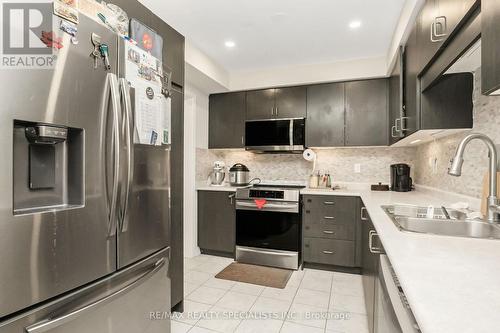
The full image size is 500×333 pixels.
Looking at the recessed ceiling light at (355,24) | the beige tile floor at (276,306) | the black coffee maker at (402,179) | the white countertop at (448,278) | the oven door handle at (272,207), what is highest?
the recessed ceiling light at (355,24)

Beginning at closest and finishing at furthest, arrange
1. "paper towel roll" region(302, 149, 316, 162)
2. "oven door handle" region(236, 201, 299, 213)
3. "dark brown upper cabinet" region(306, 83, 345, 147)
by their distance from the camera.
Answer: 1. "oven door handle" region(236, 201, 299, 213)
2. "dark brown upper cabinet" region(306, 83, 345, 147)
3. "paper towel roll" region(302, 149, 316, 162)

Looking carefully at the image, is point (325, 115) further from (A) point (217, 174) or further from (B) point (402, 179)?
(A) point (217, 174)

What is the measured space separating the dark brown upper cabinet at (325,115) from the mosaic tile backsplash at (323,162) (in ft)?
1.05

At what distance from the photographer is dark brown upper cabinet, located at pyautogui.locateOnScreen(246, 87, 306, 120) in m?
3.33

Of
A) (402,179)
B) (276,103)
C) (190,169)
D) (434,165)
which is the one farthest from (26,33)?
(402,179)

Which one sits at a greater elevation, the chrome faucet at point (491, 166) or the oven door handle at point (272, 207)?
the chrome faucet at point (491, 166)

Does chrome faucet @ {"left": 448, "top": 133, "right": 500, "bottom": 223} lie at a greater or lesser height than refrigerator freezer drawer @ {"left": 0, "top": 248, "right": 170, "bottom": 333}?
greater

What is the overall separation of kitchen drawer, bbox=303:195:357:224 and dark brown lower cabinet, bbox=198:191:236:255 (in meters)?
0.89

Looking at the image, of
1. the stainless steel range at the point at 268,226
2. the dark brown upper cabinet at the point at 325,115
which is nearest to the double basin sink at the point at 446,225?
the stainless steel range at the point at 268,226

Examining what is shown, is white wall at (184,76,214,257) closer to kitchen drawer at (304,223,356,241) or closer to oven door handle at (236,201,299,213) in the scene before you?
oven door handle at (236,201,299,213)

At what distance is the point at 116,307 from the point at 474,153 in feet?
7.53

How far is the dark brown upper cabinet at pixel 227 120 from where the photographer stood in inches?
140

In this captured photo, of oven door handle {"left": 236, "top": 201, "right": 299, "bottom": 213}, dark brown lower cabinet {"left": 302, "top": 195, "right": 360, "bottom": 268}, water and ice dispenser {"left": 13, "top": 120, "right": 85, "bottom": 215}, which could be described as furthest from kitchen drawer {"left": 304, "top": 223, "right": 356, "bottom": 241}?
water and ice dispenser {"left": 13, "top": 120, "right": 85, "bottom": 215}

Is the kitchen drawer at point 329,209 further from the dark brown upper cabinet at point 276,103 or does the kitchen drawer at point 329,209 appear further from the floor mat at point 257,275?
the dark brown upper cabinet at point 276,103
